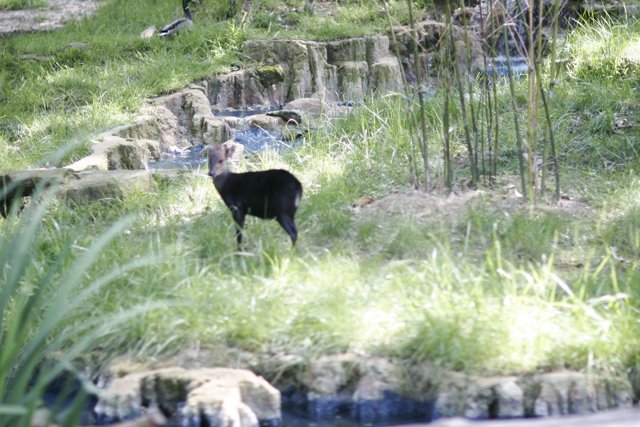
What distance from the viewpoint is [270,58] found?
13.7 meters

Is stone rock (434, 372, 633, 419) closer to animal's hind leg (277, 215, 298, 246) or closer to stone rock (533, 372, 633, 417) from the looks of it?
stone rock (533, 372, 633, 417)

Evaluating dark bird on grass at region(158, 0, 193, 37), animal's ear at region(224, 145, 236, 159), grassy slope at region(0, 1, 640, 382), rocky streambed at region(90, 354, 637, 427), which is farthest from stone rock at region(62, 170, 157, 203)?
dark bird on grass at region(158, 0, 193, 37)

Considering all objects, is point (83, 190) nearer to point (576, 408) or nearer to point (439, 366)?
point (439, 366)

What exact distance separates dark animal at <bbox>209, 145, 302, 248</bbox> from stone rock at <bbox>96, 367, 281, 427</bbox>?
1.28 metres

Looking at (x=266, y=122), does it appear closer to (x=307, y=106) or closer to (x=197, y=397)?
(x=307, y=106)

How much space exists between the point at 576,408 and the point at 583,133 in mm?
4332

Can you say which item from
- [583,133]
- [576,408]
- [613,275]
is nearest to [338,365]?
[576,408]

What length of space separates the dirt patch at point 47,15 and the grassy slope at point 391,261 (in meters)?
6.54

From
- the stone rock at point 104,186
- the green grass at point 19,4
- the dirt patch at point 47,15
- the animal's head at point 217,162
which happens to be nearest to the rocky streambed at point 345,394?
the animal's head at point 217,162

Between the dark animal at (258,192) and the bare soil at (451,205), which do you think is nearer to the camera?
the dark animal at (258,192)

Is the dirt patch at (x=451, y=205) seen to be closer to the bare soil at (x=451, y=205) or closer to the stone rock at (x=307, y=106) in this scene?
the bare soil at (x=451, y=205)

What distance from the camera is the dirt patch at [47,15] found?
15.5 meters

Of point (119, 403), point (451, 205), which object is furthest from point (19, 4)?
point (119, 403)

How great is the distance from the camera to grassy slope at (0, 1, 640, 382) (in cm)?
446
